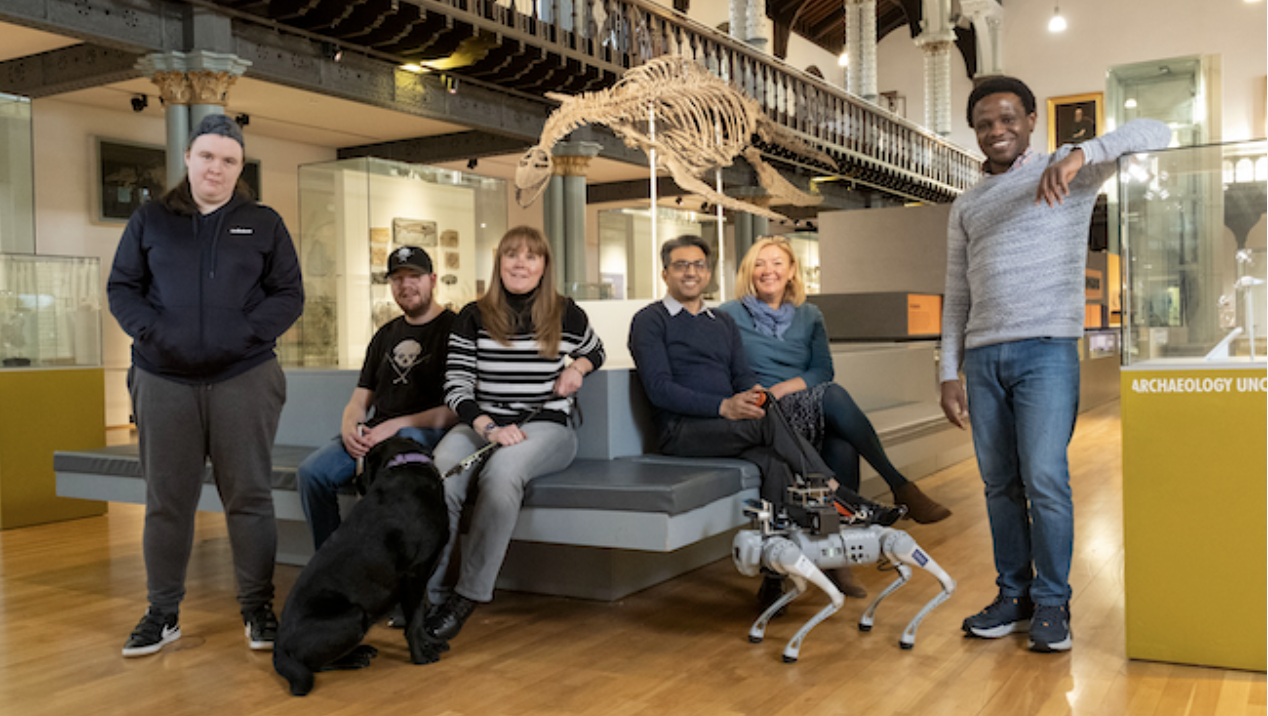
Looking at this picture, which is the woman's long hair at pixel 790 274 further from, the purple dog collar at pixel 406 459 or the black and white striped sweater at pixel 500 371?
the purple dog collar at pixel 406 459

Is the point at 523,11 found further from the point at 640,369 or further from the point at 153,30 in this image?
the point at 640,369

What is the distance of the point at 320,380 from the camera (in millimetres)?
4328

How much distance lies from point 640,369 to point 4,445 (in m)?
3.58

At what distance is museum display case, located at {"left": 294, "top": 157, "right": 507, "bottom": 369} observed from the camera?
340 inches

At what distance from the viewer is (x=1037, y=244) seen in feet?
9.12

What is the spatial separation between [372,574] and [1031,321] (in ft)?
5.98

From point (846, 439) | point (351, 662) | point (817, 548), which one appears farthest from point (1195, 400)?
point (351, 662)

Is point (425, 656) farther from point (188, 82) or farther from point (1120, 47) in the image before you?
point (1120, 47)

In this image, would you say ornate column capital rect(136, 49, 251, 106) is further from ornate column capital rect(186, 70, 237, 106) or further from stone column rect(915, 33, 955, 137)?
stone column rect(915, 33, 955, 137)

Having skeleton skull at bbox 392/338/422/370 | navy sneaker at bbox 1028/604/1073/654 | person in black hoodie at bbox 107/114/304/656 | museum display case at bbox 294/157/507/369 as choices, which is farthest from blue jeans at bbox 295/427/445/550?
museum display case at bbox 294/157/507/369

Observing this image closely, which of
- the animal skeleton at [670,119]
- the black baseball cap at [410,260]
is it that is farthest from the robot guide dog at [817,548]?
the animal skeleton at [670,119]

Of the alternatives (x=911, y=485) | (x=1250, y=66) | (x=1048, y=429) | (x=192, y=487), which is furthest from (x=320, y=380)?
(x=1250, y=66)

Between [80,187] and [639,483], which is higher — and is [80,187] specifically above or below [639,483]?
above

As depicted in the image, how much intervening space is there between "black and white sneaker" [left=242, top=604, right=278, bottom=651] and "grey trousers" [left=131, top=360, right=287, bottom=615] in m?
0.03
